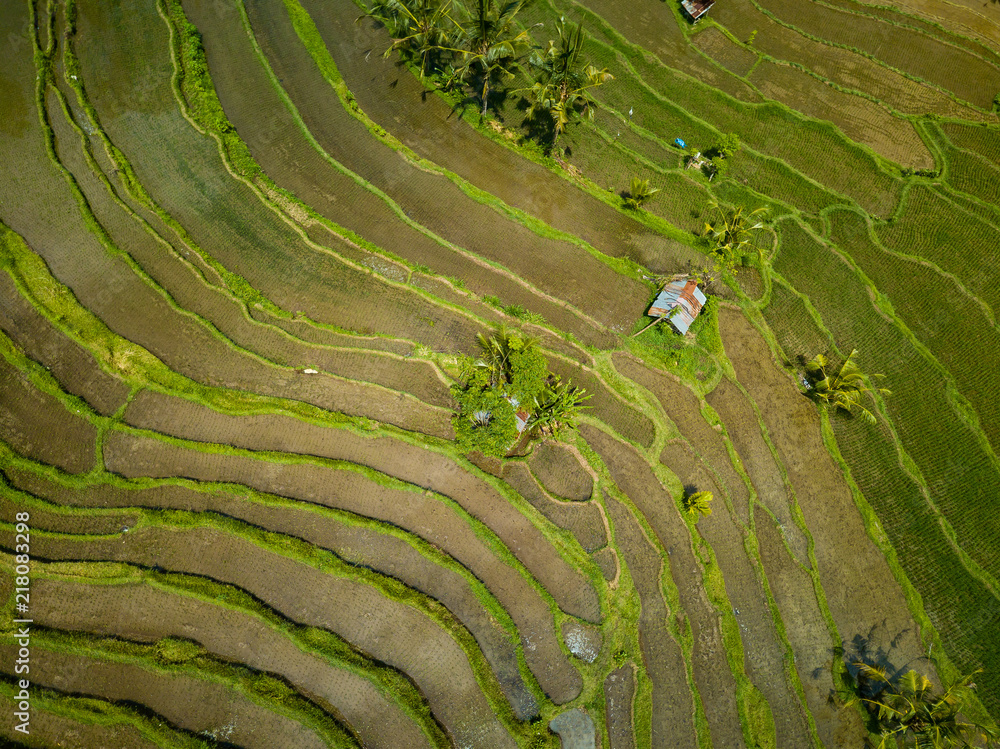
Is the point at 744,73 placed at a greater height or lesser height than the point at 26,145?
greater

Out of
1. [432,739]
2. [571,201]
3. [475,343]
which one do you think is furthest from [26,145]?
[432,739]

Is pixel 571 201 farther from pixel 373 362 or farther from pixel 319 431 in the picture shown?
pixel 319 431

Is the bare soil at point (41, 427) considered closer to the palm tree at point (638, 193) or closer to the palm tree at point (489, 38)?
the palm tree at point (489, 38)

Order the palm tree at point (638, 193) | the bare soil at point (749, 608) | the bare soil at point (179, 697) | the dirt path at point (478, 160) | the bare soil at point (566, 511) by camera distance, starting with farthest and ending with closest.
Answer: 1. the dirt path at point (478, 160)
2. the palm tree at point (638, 193)
3. the bare soil at point (566, 511)
4. the bare soil at point (749, 608)
5. the bare soil at point (179, 697)

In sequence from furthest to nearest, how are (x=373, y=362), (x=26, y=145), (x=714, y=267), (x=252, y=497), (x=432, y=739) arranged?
(x=714, y=267), (x=26, y=145), (x=373, y=362), (x=252, y=497), (x=432, y=739)

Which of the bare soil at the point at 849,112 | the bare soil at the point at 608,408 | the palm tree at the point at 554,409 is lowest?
the palm tree at the point at 554,409

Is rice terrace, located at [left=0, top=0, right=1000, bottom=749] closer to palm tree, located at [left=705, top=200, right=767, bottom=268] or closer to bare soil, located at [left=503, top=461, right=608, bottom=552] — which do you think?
bare soil, located at [left=503, top=461, right=608, bottom=552]

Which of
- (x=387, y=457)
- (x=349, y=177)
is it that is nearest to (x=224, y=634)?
(x=387, y=457)

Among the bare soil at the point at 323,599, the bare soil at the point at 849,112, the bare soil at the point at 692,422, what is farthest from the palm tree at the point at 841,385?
the bare soil at the point at 323,599

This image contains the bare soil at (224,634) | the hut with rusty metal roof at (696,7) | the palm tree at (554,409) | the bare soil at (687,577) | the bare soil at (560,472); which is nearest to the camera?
the bare soil at (224,634)
